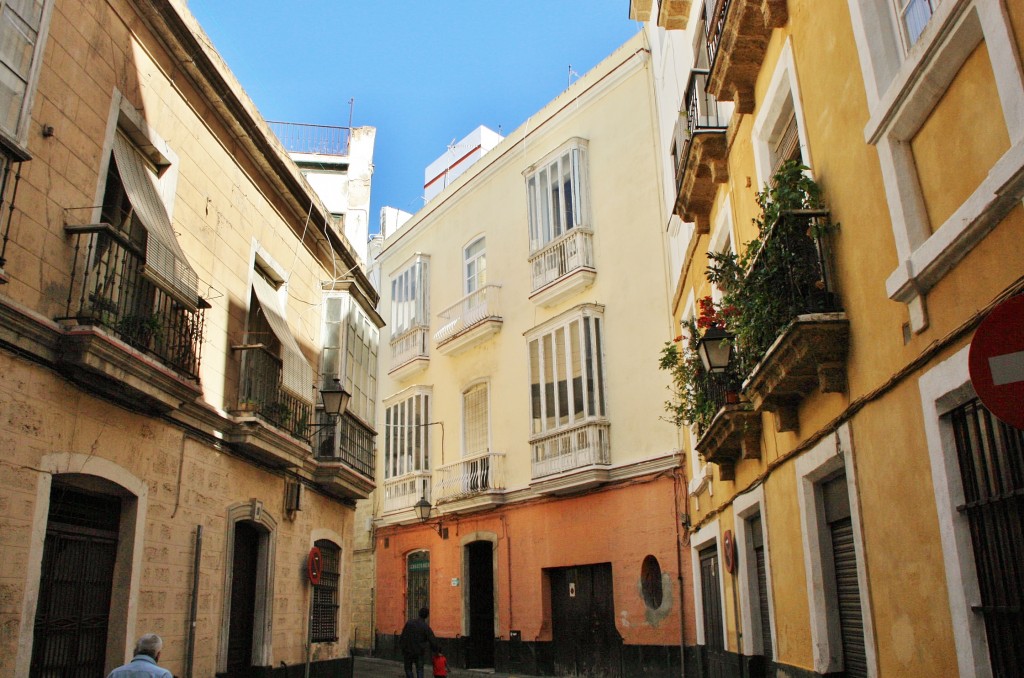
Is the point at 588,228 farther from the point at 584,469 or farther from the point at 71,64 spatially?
the point at 71,64

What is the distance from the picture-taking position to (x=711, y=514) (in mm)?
12102

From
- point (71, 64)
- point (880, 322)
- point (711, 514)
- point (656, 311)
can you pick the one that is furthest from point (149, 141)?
point (656, 311)

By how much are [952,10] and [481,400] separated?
684 inches

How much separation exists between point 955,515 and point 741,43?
4888 millimetres

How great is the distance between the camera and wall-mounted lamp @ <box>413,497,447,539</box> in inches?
779

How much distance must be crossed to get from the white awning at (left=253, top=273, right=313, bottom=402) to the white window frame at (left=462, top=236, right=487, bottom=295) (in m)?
9.77

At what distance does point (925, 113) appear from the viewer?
473 centimetres

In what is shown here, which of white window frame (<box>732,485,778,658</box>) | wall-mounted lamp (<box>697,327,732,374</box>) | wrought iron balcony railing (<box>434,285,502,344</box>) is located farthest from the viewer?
wrought iron balcony railing (<box>434,285,502,344</box>)

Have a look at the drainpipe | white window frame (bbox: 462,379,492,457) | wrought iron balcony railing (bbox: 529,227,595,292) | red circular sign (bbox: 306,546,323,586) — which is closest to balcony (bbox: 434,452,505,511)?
white window frame (bbox: 462,379,492,457)

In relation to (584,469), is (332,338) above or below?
above

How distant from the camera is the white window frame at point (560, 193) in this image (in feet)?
60.4

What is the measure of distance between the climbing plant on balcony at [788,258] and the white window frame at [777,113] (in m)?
0.48

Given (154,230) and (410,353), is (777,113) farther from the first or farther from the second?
(410,353)

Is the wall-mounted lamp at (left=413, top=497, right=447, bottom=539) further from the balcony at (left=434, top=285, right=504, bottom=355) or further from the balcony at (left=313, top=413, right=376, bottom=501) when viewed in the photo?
the balcony at (left=313, top=413, right=376, bottom=501)
